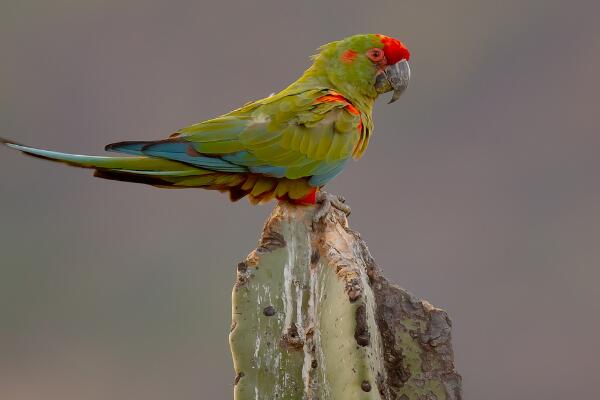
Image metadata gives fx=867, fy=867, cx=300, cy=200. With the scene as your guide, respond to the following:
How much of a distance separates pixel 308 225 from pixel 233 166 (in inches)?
14.5

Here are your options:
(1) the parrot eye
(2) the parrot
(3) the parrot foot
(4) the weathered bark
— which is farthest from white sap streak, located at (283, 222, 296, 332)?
(1) the parrot eye

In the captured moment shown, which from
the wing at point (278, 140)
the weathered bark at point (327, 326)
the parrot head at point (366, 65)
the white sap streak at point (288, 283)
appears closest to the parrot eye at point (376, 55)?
the parrot head at point (366, 65)

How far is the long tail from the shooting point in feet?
9.87

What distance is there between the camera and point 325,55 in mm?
3938

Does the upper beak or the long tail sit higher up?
the upper beak

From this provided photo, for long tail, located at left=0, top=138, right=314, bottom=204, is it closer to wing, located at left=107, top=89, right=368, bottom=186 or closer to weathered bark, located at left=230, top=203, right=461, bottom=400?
wing, located at left=107, top=89, right=368, bottom=186

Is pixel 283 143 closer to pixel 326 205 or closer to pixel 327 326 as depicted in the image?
pixel 326 205

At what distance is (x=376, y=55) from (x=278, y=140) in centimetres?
75

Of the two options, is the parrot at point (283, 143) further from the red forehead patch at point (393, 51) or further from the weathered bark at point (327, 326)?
the weathered bark at point (327, 326)

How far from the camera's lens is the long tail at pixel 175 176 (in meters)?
3.01

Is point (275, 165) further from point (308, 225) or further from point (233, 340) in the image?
point (233, 340)

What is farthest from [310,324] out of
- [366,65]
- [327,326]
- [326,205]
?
[366,65]

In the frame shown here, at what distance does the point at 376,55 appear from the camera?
388cm

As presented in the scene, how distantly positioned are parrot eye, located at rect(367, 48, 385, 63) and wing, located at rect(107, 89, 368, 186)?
0.29 metres
